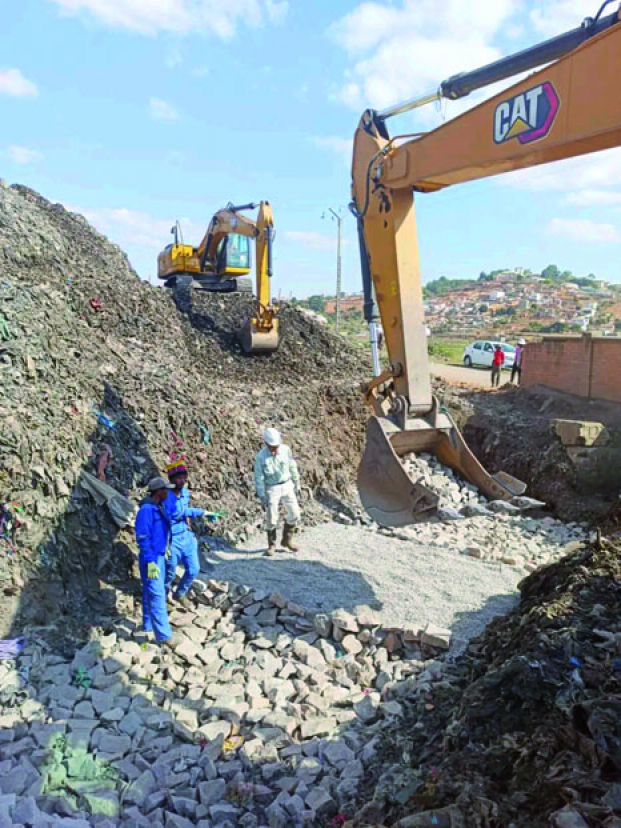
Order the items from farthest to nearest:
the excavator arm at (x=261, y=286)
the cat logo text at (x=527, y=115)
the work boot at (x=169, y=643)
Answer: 1. the excavator arm at (x=261, y=286)
2. the work boot at (x=169, y=643)
3. the cat logo text at (x=527, y=115)

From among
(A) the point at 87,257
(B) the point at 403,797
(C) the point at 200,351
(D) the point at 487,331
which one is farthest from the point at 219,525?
(D) the point at 487,331

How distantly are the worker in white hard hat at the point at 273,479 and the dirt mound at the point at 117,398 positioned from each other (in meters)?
0.95

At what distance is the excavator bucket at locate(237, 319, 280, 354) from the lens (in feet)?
44.2

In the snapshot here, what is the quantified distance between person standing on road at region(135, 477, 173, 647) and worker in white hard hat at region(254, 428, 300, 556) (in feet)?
5.63

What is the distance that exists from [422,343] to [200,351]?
708 cm

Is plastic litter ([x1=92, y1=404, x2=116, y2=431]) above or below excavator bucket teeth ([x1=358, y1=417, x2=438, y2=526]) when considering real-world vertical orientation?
above

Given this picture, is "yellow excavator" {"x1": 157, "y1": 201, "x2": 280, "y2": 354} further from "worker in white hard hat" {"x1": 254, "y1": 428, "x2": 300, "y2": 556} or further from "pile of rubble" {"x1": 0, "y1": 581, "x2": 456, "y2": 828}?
"pile of rubble" {"x1": 0, "y1": 581, "x2": 456, "y2": 828}

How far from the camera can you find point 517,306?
51.0m

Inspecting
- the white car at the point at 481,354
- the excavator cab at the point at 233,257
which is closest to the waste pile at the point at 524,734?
the excavator cab at the point at 233,257

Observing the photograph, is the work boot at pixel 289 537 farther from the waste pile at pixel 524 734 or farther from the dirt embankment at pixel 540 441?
the dirt embankment at pixel 540 441

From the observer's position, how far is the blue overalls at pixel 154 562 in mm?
5027

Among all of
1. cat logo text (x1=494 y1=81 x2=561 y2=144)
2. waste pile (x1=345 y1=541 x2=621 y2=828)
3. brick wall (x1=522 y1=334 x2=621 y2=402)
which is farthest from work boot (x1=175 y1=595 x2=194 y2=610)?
brick wall (x1=522 y1=334 x2=621 y2=402)

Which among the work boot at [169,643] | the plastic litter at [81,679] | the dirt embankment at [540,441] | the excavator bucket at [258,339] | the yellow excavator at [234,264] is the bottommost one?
the plastic litter at [81,679]

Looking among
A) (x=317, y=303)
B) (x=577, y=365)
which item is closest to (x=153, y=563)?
(x=577, y=365)
